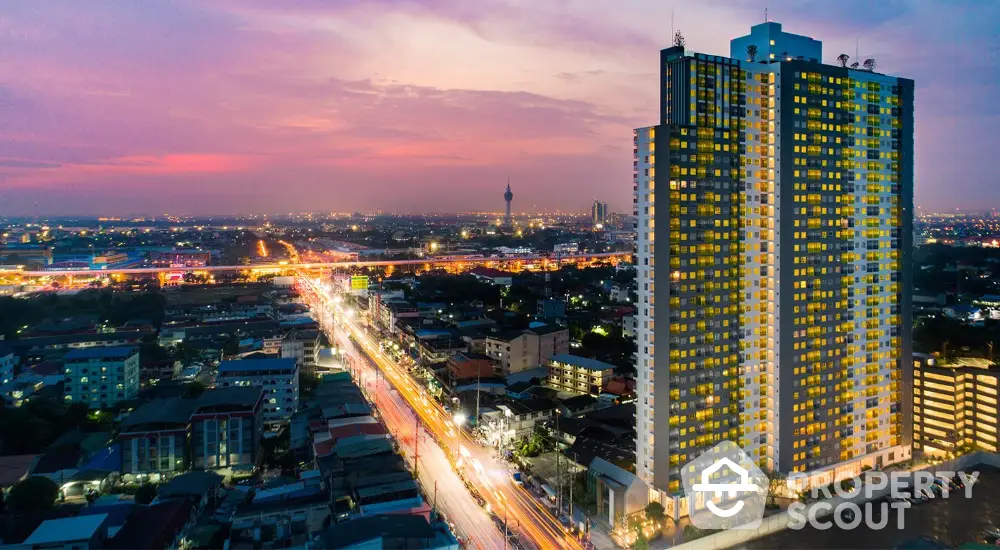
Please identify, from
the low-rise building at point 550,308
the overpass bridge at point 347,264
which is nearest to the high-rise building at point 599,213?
the overpass bridge at point 347,264

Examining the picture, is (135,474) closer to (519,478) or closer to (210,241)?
(519,478)

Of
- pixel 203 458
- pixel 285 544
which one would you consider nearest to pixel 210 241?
pixel 203 458

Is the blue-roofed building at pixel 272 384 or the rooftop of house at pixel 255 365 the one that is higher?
the rooftop of house at pixel 255 365

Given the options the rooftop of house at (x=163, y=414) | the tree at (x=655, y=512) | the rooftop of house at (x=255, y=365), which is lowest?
the tree at (x=655, y=512)

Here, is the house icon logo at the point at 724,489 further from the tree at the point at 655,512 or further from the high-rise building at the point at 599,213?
the high-rise building at the point at 599,213

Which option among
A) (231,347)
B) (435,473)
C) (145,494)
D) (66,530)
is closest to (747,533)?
(435,473)

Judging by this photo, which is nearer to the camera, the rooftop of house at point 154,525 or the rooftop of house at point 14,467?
the rooftop of house at point 154,525
